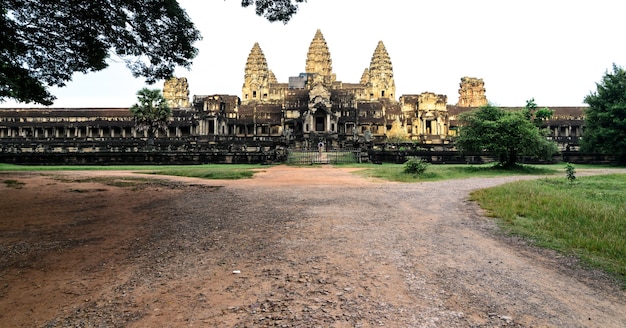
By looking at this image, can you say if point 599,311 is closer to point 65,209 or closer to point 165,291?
point 165,291

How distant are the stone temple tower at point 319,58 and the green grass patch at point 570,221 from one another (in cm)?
6455

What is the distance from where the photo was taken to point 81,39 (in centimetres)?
980

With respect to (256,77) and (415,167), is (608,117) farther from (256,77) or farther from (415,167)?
(256,77)

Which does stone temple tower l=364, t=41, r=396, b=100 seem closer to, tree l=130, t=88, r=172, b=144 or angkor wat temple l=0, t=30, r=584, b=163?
angkor wat temple l=0, t=30, r=584, b=163

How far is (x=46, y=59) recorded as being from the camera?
1027cm

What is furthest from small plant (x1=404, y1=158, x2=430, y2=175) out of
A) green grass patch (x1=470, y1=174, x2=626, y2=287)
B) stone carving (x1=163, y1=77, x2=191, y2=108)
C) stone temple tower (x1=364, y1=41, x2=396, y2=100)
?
stone carving (x1=163, y1=77, x2=191, y2=108)

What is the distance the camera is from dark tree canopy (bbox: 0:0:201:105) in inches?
348

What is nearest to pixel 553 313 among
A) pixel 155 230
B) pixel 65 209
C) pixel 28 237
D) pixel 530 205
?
pixel 530 205

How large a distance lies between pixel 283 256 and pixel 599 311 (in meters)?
3.72

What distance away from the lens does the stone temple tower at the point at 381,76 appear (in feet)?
225

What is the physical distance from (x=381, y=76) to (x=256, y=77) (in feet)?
87.8

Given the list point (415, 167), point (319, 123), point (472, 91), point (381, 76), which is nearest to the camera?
point (415, 167)

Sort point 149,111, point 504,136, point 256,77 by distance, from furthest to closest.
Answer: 1. point 256,77
2. point 149,111
3. point 504,136

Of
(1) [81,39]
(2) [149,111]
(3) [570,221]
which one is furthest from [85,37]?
(2) [149,111]
